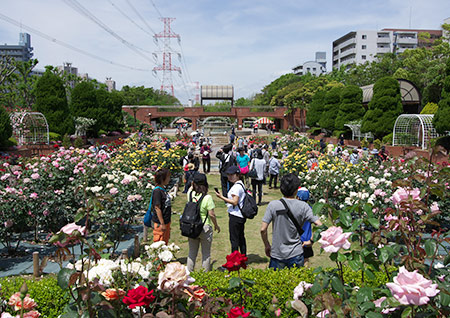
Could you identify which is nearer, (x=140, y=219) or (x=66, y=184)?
(x=66, y=184)

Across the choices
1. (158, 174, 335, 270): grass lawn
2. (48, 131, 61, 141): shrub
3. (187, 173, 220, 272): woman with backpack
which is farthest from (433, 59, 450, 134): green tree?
(48, 131, 61, 141): shrub

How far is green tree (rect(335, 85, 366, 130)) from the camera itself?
2564cm

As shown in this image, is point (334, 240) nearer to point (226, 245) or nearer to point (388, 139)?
point (226, 245)

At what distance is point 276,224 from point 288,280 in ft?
1.77

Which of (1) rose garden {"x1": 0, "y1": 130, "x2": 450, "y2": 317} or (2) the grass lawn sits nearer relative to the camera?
(1) rose garden {"x1": 0, "y1": 130, "x2": 450, "y2": 317}

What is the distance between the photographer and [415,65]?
3172 cm

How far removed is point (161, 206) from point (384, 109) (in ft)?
61.0

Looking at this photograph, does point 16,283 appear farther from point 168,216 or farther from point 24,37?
point 24,37

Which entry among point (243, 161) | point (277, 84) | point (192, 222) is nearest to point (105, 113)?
point (243, 161)

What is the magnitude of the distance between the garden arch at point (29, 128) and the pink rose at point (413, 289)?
19.3m

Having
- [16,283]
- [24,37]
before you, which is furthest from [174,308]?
[24,37]

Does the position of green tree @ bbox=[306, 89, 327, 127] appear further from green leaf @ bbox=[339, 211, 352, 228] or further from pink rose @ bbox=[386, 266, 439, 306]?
pink rose @ bbox=[386, 266, 439, 306]

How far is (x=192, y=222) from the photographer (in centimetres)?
419

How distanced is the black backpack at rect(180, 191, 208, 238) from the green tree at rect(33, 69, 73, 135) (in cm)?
1820
